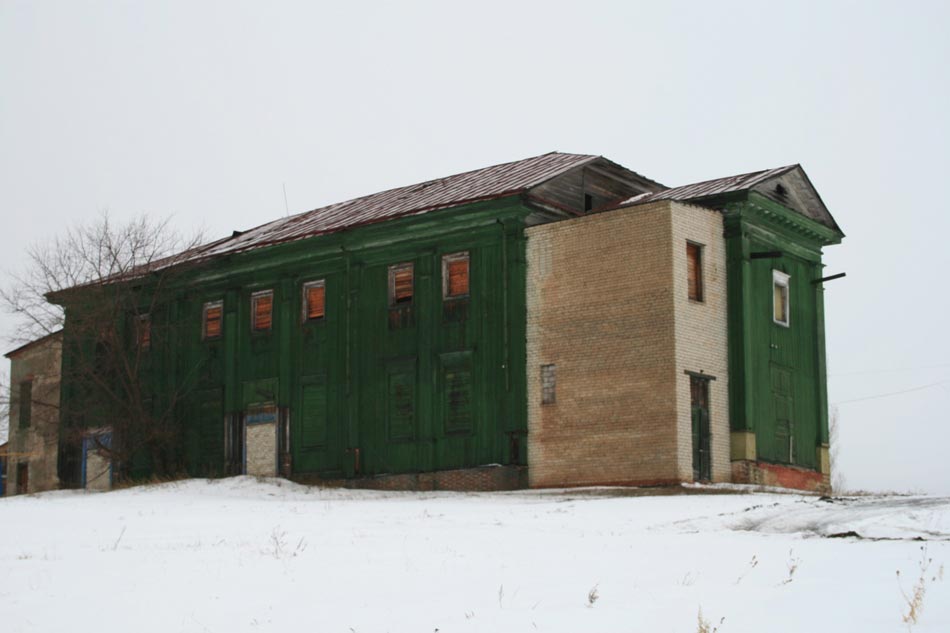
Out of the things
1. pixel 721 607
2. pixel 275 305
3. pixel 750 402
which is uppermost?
pixel 275 305

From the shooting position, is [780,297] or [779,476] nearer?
[779,476]

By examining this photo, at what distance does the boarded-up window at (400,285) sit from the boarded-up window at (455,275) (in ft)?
3.93

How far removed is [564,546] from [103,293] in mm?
25558

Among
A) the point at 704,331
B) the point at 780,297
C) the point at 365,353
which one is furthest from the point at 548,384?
the point at 780,297

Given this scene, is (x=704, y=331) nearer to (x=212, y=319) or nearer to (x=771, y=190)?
(x=771, y=190)

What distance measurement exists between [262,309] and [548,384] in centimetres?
1043

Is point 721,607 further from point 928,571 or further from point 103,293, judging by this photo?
point 103,293

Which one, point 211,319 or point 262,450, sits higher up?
point 211,319

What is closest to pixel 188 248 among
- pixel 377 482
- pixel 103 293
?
pixel 103 293

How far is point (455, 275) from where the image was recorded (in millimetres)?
33750

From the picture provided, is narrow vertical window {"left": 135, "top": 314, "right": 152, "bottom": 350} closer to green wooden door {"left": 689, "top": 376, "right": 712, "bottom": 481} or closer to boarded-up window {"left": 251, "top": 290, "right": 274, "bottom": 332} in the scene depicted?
boarded-up window {"left": 251, "top": 290, "right": 274, "bottom": 332}

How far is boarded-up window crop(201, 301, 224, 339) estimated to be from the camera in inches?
1555

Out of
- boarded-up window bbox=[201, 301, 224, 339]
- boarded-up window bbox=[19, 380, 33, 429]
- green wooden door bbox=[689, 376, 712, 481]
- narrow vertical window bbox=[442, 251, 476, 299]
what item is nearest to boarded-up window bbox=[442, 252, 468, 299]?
narrow vertical window bbox=[442, 251, 476, 299]

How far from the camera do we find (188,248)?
137 feet
